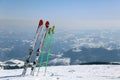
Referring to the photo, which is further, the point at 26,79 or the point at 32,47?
the point at 32,47

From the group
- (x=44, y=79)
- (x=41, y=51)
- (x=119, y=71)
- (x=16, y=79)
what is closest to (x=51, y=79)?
(x=44, y=79)

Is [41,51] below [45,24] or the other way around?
below

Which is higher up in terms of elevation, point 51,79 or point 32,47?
point 32,47

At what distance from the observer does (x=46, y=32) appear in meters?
19.6

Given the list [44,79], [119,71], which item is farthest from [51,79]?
[119,71]

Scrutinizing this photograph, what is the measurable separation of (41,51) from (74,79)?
3157 mm

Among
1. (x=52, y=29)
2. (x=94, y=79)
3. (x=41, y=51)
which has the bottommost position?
(x=94, y=79)

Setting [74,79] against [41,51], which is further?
[41,51]

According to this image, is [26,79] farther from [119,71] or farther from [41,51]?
[119,71]

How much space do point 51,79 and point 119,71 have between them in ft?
21.8

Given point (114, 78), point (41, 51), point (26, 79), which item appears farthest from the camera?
point (41, 51)

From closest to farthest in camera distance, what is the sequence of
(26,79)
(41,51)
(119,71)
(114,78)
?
(26,79) < (114,78) < (41,51) < (119,71)

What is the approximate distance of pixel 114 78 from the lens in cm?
1861

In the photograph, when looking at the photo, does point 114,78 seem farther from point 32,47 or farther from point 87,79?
point 32,47
